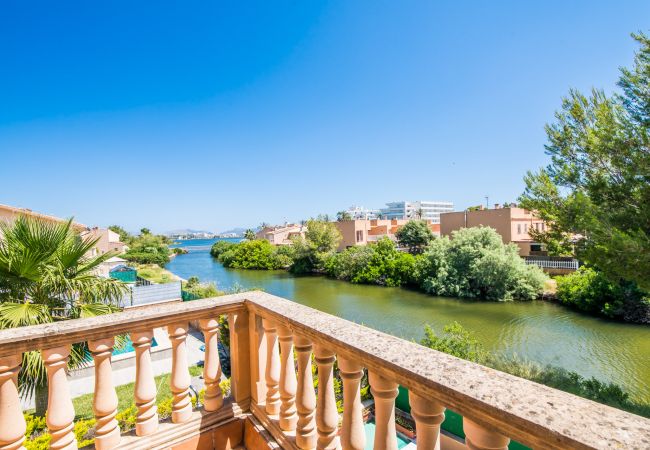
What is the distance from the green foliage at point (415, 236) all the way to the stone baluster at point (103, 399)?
33780 mm

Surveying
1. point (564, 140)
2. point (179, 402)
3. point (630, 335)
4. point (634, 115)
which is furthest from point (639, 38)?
point (630, 335)

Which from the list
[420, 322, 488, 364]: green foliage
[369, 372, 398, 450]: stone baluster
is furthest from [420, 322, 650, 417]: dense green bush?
[369, 372, 398, 450]: stone baluster

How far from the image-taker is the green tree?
6.39m

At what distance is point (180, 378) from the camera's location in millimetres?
2123

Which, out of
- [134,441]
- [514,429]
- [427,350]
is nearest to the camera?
[514,429]

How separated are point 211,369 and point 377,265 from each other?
26.9 metres

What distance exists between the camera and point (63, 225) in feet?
13.7

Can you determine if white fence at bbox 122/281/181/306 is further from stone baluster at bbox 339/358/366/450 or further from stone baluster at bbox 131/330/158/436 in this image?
stone baluster at bbox 339/358/366/450

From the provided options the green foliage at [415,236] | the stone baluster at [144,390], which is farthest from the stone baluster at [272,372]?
the green foliage at [415,236]

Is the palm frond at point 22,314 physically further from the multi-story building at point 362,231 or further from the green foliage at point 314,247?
the multi-story building at point 362,231

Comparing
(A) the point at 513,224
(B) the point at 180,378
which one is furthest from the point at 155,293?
(A) the point at 513,224

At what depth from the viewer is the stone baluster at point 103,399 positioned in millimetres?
1827

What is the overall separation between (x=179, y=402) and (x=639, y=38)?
10.5 metres

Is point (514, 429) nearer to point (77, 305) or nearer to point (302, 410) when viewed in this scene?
point (302, 410)
